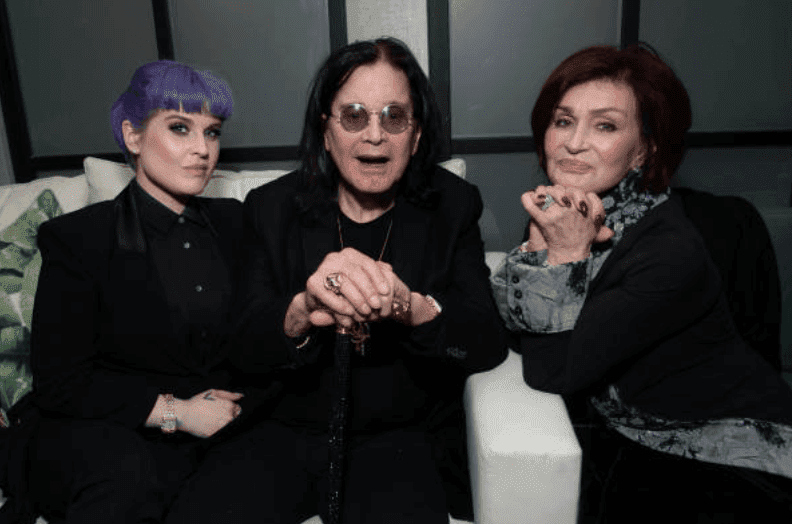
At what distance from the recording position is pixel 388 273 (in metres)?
1.06

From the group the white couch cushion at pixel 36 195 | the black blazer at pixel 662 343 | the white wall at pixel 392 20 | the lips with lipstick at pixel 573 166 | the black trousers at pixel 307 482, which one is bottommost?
the black trousers at pixel 307 482

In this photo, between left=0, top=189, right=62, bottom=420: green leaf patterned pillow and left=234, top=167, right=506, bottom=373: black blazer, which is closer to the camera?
left=234, top=167, right=506, bottom=373: black blazer

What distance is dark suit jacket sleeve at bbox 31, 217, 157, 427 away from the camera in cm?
122

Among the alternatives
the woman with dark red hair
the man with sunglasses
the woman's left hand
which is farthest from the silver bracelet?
the woman's left hand

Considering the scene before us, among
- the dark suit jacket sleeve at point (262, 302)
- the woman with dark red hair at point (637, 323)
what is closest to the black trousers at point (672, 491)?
the woman with dark red hair at point (637, 323)

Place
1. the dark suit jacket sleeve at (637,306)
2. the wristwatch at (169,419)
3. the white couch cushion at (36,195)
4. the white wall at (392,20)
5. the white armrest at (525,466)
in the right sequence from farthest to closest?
the white wall at (392,20) < the white couch cushion at (36,195) < the wristwatch at (169,419) < the dark suit jacket sleeve at (637,306) < the white armrest at (525,466)

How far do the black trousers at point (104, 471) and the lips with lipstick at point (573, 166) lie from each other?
1106 millimetres

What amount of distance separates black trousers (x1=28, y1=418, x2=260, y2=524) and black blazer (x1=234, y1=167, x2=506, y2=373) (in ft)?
0.91

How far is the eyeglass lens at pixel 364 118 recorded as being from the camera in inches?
51.0

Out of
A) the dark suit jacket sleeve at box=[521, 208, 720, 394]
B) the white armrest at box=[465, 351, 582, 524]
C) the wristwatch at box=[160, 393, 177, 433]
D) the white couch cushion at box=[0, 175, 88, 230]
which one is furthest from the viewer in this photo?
the white couch cushion at box=[0, 175, 88, 230]

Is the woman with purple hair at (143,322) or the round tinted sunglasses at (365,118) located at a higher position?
the round tinted sunglasses at (365,118)

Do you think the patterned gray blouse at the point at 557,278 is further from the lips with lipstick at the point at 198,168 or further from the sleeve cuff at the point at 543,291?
the lips with lipstick at the point at 198,168

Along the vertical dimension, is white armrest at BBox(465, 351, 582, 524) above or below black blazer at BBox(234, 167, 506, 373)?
below

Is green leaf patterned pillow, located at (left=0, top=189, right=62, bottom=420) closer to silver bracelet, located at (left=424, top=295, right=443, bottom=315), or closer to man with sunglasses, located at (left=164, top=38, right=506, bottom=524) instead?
man with sunglasses, located at (left=164, top=38, right=506, bottom=524)
